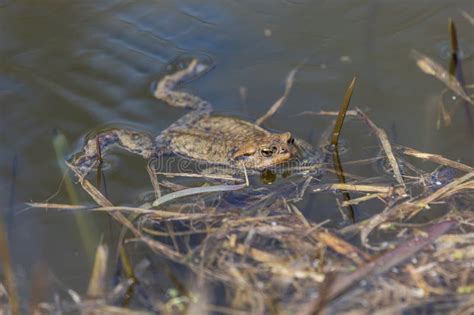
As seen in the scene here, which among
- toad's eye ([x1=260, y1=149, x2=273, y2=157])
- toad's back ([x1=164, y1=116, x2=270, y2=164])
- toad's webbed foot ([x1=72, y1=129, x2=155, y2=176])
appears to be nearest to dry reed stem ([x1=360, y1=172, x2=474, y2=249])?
toad's eye ([x1=260, y1=149, x2=273, y2=157])

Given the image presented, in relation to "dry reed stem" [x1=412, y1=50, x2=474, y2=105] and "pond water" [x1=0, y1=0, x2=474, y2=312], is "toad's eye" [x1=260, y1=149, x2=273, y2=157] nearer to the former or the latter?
"pond water" [x1=0, y1=0, x2=474, y2=312]

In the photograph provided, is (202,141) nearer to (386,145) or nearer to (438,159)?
(386,145)

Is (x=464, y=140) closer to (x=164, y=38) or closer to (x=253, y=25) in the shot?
(x=253, y=25)

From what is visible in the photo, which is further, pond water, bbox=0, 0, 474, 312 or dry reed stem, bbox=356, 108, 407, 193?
pond water, bbox=0, 0, 474, 312

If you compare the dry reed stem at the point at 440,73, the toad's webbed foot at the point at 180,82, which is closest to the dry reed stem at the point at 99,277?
the toad's webbed foot at the point at 180,82

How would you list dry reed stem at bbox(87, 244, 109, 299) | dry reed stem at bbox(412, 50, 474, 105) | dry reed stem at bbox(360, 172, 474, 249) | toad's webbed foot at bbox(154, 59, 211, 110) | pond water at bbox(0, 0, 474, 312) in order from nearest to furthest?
dry reed stem at bbox(87, 244, 109, 299) < dry reed stem at bbox(360, 172, 474, 249) < pond water at bbox(0, 0, 474, 312) < dry reed stem at bbox(412, 50, 474, 105) < toad's webbed foot at bbox(154, 59, 211, 110)

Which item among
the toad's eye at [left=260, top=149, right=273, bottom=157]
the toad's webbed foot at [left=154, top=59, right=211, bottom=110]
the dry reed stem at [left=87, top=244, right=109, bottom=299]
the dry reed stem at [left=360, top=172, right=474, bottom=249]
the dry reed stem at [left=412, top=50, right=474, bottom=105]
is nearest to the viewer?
the dry reed stem at [left=87, top=244, right=109, bottom=299]

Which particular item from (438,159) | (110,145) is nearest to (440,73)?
(438,159)

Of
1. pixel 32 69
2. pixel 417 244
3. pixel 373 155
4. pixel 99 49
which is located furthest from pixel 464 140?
pixel 32 69

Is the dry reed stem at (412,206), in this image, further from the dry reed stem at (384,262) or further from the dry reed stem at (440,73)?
the dry reed stem at (440,73)
